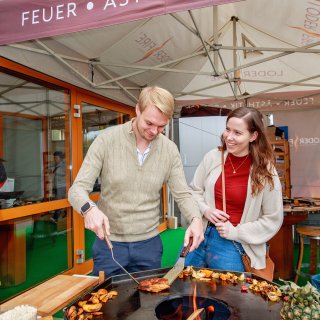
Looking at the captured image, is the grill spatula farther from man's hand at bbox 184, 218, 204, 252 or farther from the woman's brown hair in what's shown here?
the woman's brown hair

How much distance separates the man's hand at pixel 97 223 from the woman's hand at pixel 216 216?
0.75 m

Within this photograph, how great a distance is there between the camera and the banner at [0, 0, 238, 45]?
171 cm

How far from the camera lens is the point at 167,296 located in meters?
1.51

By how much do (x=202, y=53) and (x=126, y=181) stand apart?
122 inches

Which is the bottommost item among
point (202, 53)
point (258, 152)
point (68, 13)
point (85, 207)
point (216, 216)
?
point (216, 216)

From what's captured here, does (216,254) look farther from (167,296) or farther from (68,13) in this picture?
(68,13)

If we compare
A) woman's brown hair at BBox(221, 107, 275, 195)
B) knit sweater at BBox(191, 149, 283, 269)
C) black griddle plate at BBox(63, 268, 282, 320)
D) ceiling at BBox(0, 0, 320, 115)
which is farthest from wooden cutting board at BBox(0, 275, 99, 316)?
ceiling at BBox(0, 0, 320, 115)

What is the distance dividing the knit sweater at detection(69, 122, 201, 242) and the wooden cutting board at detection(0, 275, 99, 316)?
0.33m

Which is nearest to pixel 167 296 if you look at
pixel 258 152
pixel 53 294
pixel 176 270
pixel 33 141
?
pixel 176 270

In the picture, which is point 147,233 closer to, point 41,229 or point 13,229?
point 13,229

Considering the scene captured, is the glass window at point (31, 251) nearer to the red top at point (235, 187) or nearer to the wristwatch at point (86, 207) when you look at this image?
the wristwatch at point (86, 207)

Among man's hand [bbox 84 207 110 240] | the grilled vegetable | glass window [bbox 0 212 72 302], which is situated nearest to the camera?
the grilled vegetable

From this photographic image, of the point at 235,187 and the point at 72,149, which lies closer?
the point at 235,187

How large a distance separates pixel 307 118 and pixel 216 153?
5.43m
